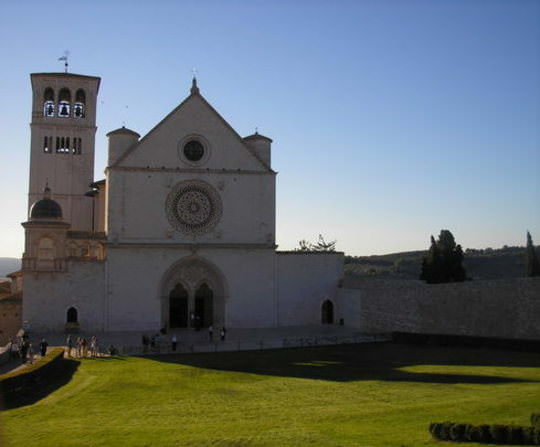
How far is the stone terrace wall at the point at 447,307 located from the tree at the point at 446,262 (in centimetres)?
1124

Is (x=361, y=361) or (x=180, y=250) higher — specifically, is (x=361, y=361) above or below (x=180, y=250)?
below

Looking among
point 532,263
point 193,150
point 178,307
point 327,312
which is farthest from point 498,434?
point 532,263

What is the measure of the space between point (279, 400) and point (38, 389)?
28.2 feet

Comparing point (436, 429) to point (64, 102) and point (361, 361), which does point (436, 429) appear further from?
point (64, 102)

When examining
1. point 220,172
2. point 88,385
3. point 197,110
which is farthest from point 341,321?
point 88,385

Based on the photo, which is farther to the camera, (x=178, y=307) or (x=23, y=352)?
(x=178, y=307)

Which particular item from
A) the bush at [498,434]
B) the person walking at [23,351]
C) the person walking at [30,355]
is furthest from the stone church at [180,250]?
the bush at [498,434]

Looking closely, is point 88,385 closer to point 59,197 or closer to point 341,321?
point 341,321

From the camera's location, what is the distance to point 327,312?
45938mm

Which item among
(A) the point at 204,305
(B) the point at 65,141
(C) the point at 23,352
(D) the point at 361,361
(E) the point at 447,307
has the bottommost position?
(D) the point at 361,361

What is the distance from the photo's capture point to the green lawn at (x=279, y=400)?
14.9 m

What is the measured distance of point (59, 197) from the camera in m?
56.2

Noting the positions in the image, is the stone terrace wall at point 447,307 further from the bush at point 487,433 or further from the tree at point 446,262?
the bush at point 487,433

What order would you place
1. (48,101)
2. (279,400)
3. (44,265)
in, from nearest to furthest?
(279,400) → (44,265) → (48,101)
